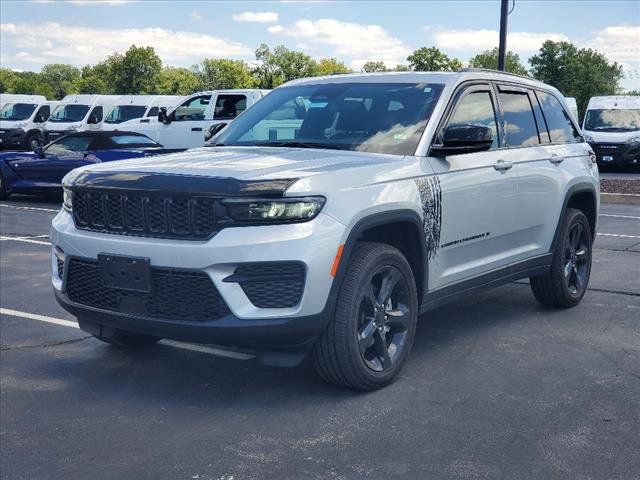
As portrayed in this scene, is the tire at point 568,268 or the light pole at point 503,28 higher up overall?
the light pole at point 503,28

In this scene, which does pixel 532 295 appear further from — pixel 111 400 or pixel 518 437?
pixel 111 400

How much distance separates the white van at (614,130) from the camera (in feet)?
78.8

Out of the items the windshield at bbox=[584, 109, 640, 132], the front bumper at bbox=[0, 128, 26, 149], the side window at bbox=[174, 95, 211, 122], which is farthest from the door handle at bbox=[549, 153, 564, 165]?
the front bumper at bbox=[0, 128, 26, 149]

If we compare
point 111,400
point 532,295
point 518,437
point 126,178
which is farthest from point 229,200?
point 532,295

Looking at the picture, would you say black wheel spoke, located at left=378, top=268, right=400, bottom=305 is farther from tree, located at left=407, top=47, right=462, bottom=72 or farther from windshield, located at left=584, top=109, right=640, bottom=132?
tree, located at left=407, top=47, right=462, bottom=72

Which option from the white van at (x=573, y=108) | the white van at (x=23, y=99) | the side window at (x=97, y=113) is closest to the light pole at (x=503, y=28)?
the white van at (x=573, y=108)

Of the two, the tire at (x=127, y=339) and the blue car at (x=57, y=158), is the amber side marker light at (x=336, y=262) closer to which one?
the tire at (x=127, y=339)

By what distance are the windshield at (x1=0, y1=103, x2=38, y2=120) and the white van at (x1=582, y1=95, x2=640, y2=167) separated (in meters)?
21.6

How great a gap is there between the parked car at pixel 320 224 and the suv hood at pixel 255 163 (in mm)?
16

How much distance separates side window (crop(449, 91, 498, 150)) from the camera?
5.50 metres

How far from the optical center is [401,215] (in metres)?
4.68

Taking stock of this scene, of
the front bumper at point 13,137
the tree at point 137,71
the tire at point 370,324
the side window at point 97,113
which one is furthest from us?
the tree at point 137,71

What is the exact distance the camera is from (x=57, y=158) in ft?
51.8

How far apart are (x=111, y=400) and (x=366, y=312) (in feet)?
4.81
